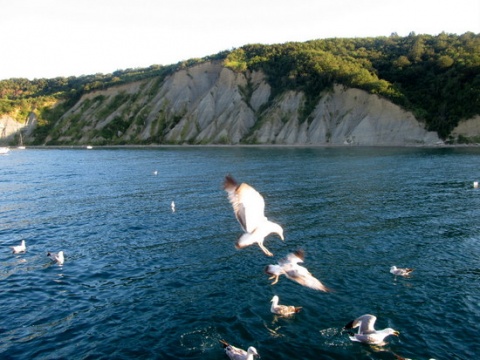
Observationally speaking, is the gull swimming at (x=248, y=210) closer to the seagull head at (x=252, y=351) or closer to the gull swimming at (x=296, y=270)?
the gull swimming at (x=296, y=270)

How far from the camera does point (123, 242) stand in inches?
906

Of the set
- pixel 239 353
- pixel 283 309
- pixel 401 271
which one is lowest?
pixel 239 353

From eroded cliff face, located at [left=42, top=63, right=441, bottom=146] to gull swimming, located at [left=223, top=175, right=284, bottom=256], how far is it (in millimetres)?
85688

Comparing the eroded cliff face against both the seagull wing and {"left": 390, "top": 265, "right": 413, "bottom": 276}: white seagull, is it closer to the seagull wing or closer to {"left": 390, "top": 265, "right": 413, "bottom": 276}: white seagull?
{"left": 390, "top": 265, "right": 413, "bottom": 276}: white seagull

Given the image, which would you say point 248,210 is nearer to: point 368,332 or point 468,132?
point 368,332

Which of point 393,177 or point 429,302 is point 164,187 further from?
point 429,302

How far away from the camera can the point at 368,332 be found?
1224 cm

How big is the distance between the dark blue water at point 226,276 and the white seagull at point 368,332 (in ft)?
0.94

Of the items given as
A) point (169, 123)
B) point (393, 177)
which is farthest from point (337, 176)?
point (169, 123)

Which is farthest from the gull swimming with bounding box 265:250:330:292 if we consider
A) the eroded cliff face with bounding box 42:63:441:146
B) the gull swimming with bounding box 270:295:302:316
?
the eroded cliff face with bounding box 42:63:441:146

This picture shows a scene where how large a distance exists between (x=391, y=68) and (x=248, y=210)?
105594 mm

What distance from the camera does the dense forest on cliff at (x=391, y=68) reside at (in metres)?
87.1

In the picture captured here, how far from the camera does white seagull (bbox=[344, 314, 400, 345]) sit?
12180 mm

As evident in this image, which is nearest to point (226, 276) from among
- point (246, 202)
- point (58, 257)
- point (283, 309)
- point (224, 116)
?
point (283, 309)
